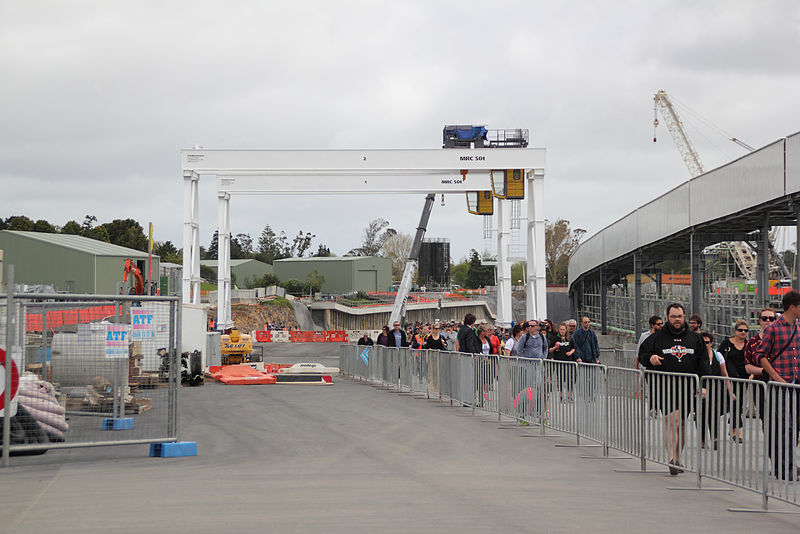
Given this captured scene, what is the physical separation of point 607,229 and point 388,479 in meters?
35.3

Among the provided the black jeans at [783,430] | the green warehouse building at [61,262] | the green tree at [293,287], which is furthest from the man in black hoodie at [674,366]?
the green tree at [293,287]

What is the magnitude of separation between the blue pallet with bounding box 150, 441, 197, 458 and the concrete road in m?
0.22

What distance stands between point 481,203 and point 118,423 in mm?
27007

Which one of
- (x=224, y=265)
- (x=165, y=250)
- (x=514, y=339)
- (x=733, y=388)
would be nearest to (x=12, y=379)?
(x=733, y=388)

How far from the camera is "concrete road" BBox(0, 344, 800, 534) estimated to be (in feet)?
20.8

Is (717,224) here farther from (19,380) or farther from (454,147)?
(19,380)

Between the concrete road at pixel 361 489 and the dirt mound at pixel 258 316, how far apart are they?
57582 mm

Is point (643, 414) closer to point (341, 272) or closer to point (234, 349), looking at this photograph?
point (234, 349)

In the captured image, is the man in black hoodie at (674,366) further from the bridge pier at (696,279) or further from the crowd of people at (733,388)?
the bridge pier at (696,279)

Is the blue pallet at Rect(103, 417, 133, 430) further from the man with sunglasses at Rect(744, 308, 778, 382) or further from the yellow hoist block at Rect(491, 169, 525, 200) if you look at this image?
the yellow hoist block at Rect(491, 169, 525, 200)

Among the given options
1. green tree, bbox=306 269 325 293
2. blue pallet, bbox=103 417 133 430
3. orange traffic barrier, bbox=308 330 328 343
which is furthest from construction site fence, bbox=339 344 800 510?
green tree, bbox=306 269 325 293

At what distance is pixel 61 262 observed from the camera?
6388cm

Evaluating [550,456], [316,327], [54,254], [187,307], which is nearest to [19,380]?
[550,456]

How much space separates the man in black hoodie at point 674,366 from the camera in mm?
8133
